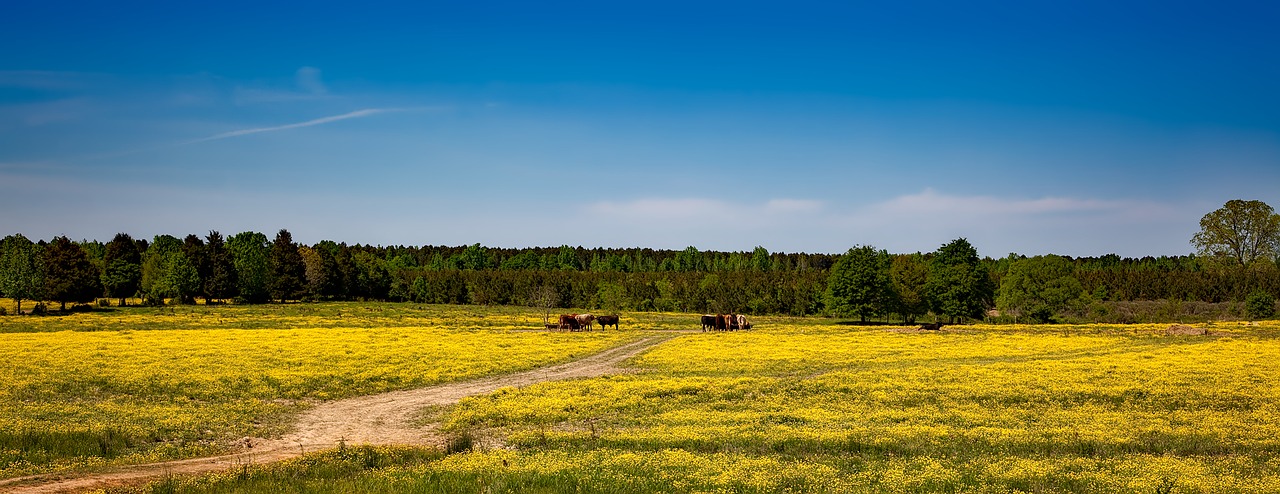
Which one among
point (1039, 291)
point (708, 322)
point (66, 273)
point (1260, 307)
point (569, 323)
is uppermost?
point (66, 273)

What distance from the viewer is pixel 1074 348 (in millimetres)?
54312

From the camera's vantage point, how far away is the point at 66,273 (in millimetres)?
107438

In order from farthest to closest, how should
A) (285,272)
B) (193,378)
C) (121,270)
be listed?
(285,272), (121,270), (193,378)

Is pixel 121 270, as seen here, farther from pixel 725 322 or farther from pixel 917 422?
pixel 917 422

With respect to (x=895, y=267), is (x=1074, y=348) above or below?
below

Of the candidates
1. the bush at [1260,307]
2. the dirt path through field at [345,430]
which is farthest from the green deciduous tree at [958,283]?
the dirt path through field at [345,430]

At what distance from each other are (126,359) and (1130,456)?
46.3 m

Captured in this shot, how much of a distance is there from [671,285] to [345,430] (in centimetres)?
16044

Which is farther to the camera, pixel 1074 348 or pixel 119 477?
pixel 1074 348

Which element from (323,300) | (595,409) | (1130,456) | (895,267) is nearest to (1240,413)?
(1130,456)

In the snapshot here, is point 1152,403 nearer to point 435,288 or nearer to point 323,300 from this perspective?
point 323,300

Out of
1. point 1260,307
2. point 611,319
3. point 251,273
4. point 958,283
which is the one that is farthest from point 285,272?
point 1260,307

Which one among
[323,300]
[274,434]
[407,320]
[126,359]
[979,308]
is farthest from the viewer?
[323,300]

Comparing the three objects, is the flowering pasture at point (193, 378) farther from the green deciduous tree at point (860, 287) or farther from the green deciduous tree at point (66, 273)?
the green deciduous tree at point (66, 273)
